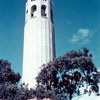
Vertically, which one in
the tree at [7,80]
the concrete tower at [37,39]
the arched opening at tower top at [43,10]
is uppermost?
A: the arched opening at tower top at [43,10]

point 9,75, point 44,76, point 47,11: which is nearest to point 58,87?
point 44,76

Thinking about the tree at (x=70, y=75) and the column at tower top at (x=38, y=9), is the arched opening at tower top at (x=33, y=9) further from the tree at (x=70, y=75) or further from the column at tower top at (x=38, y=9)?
the tree at (x=70, y=75)

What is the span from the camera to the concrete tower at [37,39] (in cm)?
3033

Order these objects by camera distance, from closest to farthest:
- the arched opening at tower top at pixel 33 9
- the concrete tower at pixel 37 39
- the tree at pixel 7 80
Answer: the tree at pixel 7 80
the concrete tower at pixel 37 39
the arched opening at tower top at pixel 33 9

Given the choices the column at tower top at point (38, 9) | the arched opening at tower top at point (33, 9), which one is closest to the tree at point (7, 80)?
the column at tower top at point (38, 9)

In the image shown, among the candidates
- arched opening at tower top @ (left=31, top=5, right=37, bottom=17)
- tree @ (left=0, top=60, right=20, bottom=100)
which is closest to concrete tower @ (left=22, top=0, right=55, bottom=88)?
arched opening at tower top @ (left=31, top=5, right=37, bottom=17)

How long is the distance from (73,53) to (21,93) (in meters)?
7.78

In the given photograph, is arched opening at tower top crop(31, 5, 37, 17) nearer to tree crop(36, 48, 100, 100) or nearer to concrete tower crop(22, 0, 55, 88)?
concrete tower crop(22, 0, 55, 88)

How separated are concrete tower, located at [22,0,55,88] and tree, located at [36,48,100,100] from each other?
5.53 m

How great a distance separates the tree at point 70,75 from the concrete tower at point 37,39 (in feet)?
18.2

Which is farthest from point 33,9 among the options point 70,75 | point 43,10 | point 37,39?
point 70,75

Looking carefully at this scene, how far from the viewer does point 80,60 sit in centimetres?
2345

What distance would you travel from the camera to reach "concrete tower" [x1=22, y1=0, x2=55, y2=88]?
30.3 metres

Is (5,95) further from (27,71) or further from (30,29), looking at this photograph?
(30,29)
